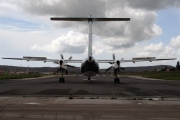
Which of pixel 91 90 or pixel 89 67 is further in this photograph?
pixel 89 67

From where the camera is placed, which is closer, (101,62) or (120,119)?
(120,119)

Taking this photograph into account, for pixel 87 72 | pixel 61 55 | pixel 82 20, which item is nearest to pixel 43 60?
pixel 61 55

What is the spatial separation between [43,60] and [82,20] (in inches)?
474

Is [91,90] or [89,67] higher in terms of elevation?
[89,67]

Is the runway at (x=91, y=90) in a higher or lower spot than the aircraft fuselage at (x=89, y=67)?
lower

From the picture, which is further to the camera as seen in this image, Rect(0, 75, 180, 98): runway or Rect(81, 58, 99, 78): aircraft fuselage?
Rect(81, 58, 99, 78): aircraft fuselage

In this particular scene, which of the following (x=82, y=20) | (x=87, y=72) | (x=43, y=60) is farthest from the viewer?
(x=43, y=60)

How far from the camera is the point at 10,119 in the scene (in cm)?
1059

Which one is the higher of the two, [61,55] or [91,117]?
[61,55]

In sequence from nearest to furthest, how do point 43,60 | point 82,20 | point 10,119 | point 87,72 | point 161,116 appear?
point 10,119 → point 161,116 → point 82,20 → point 87,72 → point 43,60

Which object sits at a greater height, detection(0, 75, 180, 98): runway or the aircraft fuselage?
the aircraft fuselage

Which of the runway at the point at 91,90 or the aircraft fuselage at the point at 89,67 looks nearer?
the runway at the point at 91,90

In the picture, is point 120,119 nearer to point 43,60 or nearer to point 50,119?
point 50,119

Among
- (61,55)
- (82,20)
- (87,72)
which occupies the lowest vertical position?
(87,72)
